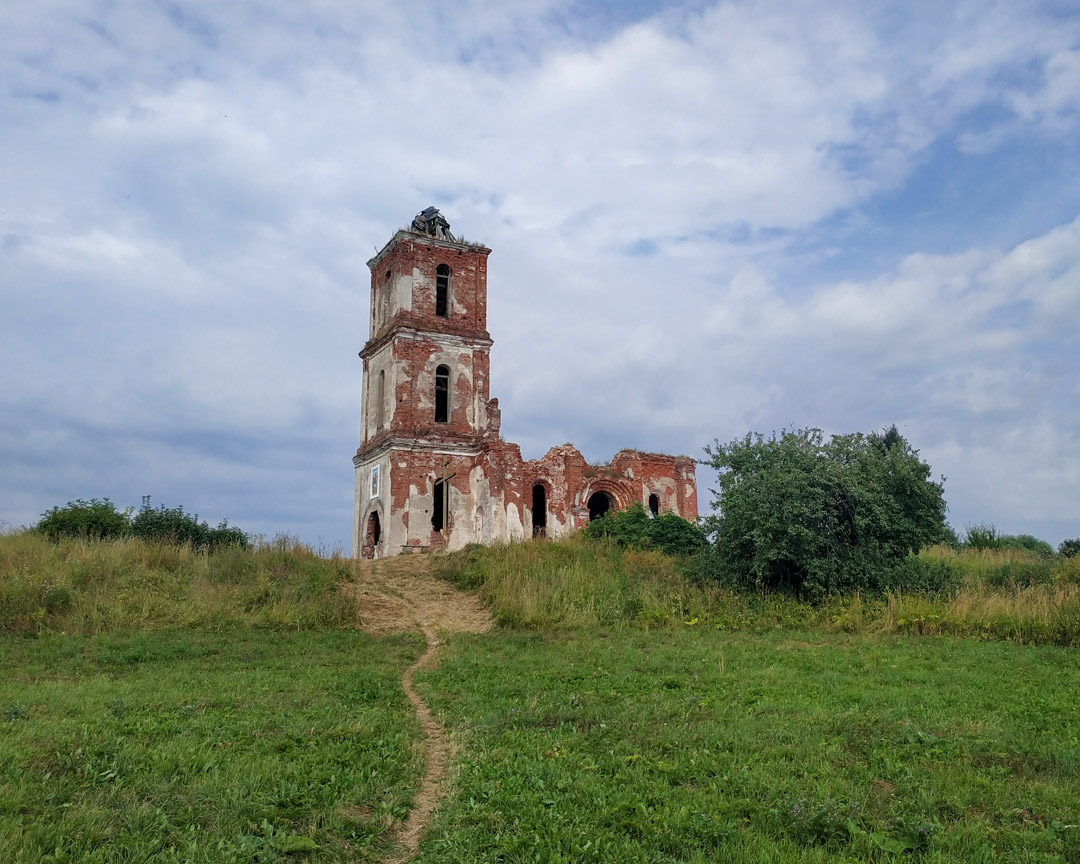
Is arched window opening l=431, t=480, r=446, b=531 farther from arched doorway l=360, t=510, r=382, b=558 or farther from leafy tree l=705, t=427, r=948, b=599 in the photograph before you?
leafy tree l=705, t=427, r=948, b=599

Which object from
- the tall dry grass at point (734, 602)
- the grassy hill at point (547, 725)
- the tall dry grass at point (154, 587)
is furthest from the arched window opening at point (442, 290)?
the grassy hill at point (547, 725)

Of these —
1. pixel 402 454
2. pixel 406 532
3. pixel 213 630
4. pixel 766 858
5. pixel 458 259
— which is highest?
pixel 458 259

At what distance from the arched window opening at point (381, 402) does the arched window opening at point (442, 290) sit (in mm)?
A: 3418

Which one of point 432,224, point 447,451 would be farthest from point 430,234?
point 447,451

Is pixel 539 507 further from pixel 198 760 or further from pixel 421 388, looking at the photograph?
pixel 198 760

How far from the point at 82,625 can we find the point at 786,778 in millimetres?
12211

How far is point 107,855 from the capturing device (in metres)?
5.08

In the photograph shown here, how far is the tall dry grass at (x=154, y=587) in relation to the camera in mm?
14156

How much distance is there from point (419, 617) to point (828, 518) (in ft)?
29.6

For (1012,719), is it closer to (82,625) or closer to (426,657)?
(426,657)

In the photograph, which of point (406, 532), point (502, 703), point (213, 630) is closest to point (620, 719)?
point (502, 703)

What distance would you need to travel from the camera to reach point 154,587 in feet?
52.1

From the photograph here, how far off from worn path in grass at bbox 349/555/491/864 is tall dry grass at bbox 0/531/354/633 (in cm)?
88

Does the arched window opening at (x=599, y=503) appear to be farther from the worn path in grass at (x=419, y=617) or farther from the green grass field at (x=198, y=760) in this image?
the green grass field at (x=198, y=760)
